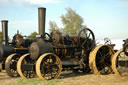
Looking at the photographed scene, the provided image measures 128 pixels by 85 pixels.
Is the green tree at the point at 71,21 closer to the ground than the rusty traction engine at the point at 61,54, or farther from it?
farther from it

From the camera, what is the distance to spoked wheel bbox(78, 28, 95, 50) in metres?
10.2

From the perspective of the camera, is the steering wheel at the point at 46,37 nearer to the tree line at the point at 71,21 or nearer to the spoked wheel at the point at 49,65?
the spoked wheel at the point at 49,65

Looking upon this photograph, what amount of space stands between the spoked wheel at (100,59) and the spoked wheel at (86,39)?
0.55 m

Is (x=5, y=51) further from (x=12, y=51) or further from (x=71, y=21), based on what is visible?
(x=71, y=21)

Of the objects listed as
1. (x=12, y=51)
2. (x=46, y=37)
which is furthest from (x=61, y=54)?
(x=12, y=51)

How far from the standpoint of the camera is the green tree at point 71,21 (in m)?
41.0

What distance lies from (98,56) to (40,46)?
2.77 metres

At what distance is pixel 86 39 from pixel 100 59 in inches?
43.9

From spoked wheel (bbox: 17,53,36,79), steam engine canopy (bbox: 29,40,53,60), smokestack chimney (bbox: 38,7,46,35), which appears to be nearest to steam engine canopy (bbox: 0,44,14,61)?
spoked wheel (bbox: 17,53,36,79)

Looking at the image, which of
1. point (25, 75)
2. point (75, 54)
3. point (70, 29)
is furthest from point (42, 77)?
point (70, 29)

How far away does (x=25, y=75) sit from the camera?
957 centimetres

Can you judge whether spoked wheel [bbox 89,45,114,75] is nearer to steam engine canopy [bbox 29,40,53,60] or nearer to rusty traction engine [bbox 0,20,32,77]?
steam engine canopy [bbox 29,40,53,60]

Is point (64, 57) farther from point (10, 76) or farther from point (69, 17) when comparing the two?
point (69, 17)

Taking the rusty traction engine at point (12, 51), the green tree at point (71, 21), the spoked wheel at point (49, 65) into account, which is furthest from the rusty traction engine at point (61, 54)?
the green tree at point (71, 21)
